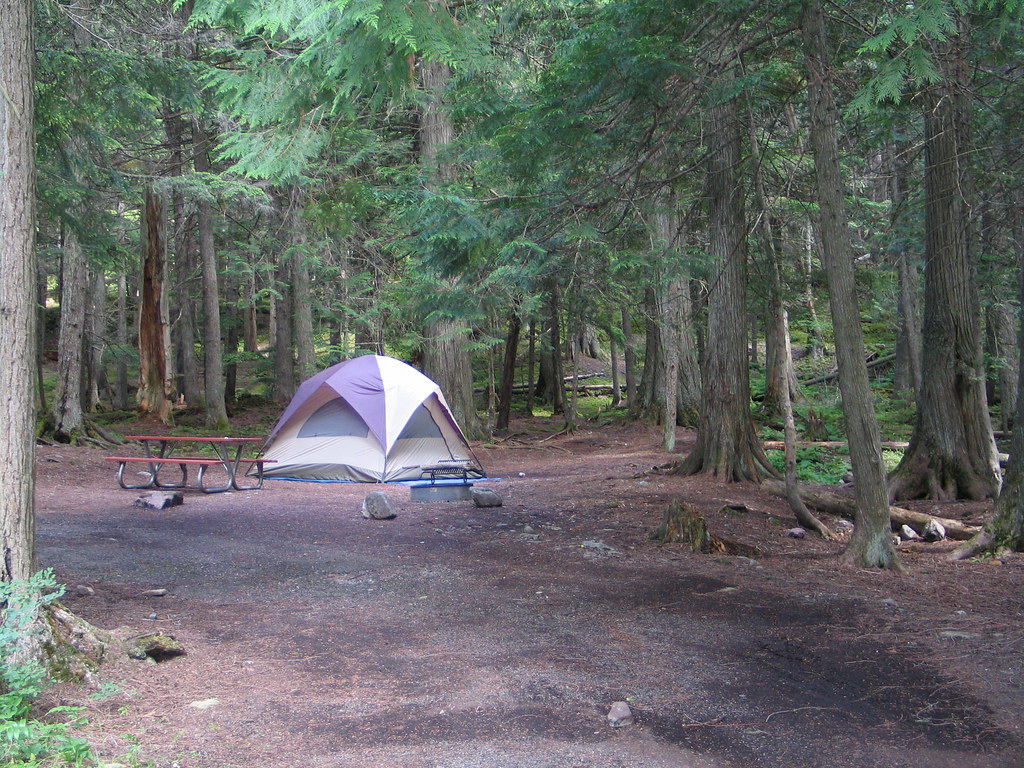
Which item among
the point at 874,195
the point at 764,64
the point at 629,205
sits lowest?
the point at 629,205

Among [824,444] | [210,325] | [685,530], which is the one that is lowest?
[685,530]

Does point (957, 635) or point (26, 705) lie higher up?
point (26, 705)

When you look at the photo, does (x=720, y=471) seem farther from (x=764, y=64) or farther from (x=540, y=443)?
(x=540, y=443)

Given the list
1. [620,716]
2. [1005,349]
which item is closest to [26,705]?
[620,716]

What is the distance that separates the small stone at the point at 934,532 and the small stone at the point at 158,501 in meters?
8.94

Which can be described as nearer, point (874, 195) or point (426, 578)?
point (426, 578)

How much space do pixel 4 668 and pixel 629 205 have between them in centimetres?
632

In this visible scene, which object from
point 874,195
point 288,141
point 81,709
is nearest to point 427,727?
point 81,709

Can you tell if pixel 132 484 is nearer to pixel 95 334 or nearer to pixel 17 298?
pixel 17 298

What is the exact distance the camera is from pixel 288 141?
6547 mm

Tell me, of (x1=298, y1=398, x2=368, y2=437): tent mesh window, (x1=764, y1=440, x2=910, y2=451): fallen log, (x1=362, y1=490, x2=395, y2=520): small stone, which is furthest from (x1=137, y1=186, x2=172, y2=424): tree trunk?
(x1=764, y1=440, x2=910, y2=451): fallen log

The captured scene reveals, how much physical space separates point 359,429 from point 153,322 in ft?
27.4

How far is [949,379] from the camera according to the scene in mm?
10359

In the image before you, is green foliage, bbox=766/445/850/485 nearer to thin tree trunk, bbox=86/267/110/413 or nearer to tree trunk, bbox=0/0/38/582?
tree trunk, bbox=0/0/38/582
